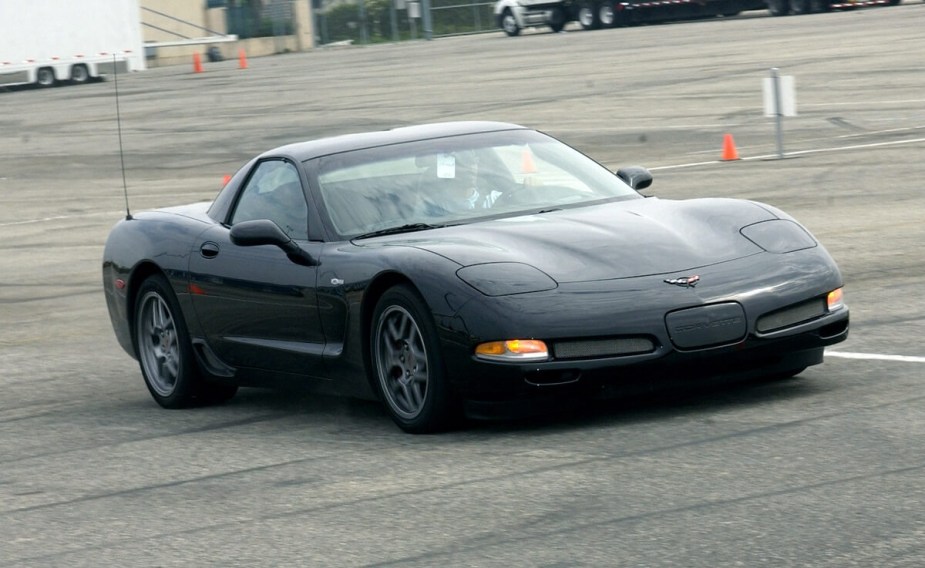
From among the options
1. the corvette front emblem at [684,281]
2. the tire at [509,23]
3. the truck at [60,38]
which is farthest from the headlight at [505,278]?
the tire at [509,23]

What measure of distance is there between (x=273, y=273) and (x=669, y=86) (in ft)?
75.5

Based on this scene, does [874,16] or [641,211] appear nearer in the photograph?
[641,211]

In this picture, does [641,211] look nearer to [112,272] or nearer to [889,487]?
[889,487]

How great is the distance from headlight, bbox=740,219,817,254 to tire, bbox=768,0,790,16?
44224 mm

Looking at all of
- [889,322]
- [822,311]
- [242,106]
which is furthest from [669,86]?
[822,311]

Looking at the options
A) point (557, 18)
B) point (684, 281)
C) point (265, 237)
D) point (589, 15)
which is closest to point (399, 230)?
point (265, 237)

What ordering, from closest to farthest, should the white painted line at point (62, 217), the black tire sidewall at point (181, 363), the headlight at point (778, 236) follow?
the headlight at point (778, 236)
the black tire sidewall at point (181, 363)
the white painted line at point (62, 217)

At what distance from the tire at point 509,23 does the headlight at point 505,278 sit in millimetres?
52128

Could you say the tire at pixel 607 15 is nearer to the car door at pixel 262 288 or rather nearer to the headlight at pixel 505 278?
the car door at pixel 262 288

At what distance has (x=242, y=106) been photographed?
35.3 metres

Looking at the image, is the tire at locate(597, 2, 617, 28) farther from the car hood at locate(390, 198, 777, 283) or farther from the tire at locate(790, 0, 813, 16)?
the car hood at locate(390, 198, 777, 283)

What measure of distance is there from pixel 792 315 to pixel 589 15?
5025 centimetres

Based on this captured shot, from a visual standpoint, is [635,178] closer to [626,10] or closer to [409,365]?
[409,365]

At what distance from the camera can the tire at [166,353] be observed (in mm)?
8938
